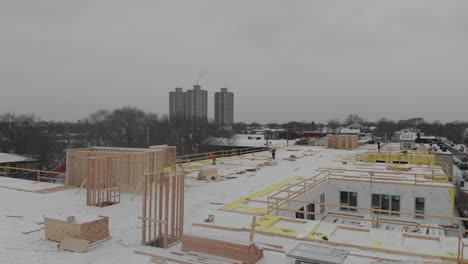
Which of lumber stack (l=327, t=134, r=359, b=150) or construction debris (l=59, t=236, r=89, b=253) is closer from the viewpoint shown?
construction debris (l=59, t=236, r=89, b=253)

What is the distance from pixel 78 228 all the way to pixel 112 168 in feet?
24.9

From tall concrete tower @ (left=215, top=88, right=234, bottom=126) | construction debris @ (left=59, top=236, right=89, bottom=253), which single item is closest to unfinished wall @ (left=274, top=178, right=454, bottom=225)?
construction debris @ (left=59, top=236, right=89, bottom=253)

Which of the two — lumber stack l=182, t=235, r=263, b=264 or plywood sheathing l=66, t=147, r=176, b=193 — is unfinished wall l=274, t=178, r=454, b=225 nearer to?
plywood sheathing l=66, t=147, r=176, b=193

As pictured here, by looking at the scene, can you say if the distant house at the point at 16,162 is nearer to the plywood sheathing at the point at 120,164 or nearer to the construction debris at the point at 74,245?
the plywood sheathing at the point at 120,164

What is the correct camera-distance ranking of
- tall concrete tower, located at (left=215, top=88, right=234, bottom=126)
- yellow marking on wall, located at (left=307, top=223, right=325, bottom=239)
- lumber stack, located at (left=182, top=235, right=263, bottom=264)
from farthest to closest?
1. tall concrete tower, located at (left=215, top=88, right=234, bottom=126)
2. yellow marking on wall, located at (left=307, top=223, right=325, bottom=239)
3. lumber stack, located at (left=182, top=235, right=263, bottom=264)

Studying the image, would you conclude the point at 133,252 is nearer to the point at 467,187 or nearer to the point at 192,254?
the point at 192,254

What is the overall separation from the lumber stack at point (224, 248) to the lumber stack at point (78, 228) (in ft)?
9.14

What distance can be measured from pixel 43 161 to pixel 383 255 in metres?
63.2

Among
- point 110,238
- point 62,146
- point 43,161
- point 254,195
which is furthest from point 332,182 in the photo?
point 62,146

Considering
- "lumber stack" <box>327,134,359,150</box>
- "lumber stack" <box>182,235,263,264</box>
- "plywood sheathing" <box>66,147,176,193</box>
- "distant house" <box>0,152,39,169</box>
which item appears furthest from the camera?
"lumber stack" <box>327,134,359,150</box>

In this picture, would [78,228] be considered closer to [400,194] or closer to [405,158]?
[400,194]

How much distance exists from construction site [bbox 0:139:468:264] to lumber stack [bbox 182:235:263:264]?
29mm

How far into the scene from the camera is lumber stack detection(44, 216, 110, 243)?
1097cm

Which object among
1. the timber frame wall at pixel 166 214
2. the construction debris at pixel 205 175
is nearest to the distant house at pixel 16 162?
the construction debris at pixel 205 175
